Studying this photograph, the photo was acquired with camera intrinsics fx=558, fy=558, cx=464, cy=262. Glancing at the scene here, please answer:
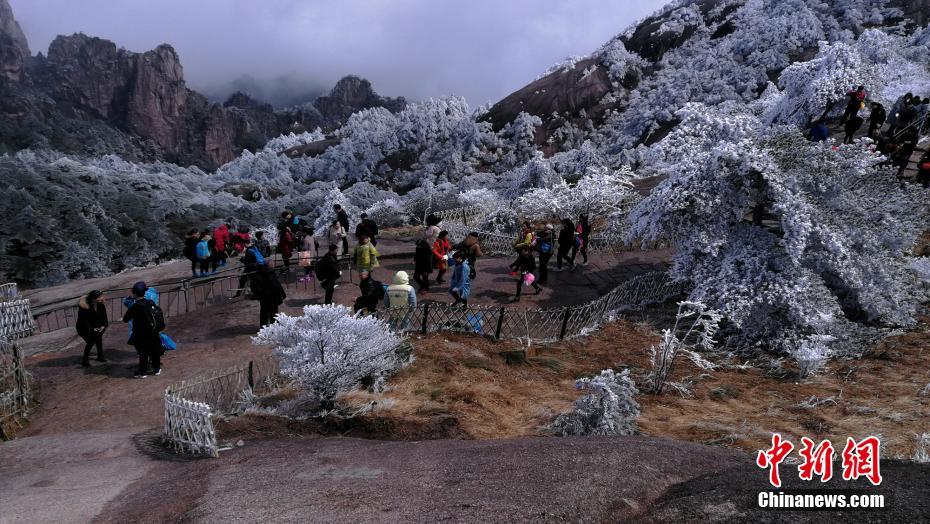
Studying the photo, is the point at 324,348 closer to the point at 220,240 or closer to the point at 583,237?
the point at 220,240

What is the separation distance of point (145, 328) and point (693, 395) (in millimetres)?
9594

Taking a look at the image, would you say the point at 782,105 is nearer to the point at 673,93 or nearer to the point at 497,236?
the point at 497,236

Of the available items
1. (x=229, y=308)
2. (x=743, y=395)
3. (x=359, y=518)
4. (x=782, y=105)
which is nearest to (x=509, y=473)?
(x=359, y=518)

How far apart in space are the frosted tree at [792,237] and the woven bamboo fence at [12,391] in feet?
43.1

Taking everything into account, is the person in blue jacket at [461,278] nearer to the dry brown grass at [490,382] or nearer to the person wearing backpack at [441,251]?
the dry brown grass at [490,382]

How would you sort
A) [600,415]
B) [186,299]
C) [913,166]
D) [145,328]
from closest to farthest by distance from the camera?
[600,415] < [145,328] < [186,299] < [913,166]

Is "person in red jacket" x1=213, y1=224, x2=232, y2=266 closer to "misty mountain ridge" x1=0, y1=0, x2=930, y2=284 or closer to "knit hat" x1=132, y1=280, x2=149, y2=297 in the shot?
"knit hat" x1=132, y1=280, x2=149, y2=297

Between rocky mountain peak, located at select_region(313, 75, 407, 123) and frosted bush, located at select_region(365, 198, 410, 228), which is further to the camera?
rocky mountain peak, located at select_region(313, 75, 407, 123)

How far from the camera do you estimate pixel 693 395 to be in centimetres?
1005

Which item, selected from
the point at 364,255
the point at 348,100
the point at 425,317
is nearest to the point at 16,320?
the point at 364,255

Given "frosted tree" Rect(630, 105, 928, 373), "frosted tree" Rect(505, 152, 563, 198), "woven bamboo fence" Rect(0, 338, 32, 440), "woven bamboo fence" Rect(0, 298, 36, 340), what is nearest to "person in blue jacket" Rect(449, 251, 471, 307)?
"frosted tree" Rect(630, 105, 928, 373)

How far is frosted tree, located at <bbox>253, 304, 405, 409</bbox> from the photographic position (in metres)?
8.39

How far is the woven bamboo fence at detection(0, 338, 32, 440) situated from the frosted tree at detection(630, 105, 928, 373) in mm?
13127

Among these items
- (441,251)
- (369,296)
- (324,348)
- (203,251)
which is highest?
(203,251)
